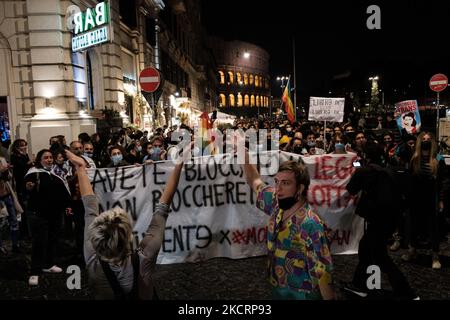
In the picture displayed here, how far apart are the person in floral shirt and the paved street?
2012 millimetres

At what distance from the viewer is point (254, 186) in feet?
10.3

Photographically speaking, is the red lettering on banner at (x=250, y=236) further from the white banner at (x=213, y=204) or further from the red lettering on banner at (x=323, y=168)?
the red lettering on banner at (x=323, y=168)

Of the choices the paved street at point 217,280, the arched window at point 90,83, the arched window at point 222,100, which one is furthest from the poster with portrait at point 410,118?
the arched window at point 222,100

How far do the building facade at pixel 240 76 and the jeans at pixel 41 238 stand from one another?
328ft

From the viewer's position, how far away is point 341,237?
18.5 feet

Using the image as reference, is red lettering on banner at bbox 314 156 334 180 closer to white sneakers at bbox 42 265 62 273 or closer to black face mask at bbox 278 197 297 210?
black face mask at bbox 278 197 297 210

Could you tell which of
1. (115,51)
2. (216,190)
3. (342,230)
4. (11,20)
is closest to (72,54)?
(11,20)

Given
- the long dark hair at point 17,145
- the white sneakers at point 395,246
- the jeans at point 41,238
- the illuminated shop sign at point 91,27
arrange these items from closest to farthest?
1. the jeans at point 41,238
2. the white sneakers at point 395,246
3. the long dark hair at point 17,145
4. the illuminated shop sign at point 91,27

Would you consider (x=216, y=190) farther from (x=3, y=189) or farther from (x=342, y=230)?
(x=3, y=189)

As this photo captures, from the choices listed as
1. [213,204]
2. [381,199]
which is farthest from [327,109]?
[381,199]

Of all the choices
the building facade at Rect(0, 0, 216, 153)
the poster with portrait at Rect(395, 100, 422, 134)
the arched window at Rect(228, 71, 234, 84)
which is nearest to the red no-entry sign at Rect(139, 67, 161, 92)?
the building facade at Rect(0, 0, 216, 153)

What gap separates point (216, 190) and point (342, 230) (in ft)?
6.41

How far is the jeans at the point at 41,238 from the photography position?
5039 millimetres

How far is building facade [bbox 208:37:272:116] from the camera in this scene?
109438mm
